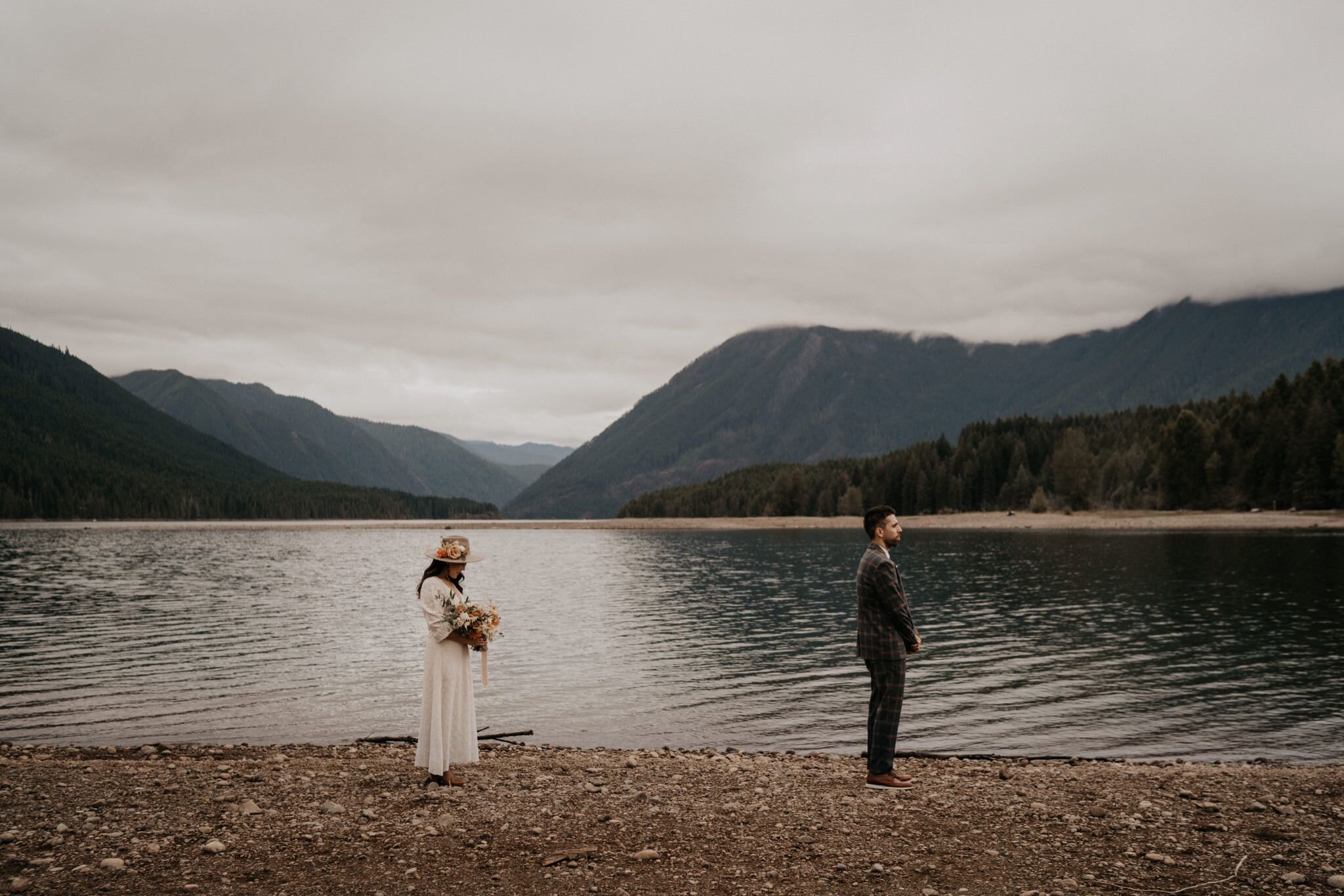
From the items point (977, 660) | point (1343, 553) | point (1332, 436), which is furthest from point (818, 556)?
point (1332, 436)

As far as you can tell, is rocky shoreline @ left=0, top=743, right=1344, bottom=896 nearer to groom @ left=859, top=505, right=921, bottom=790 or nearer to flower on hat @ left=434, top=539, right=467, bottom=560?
groom @ left=859, top=505, right=921, bottom=790

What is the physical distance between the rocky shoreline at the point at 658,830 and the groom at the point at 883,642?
570 millimetres

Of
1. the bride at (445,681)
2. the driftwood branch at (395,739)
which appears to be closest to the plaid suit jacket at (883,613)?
the bride at (445,681)

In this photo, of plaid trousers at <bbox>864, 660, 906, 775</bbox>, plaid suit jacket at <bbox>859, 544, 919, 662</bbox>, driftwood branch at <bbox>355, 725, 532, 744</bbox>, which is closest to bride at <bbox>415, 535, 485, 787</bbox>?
plaid suit jacket at <bbox>859, 544, 919, 662</bbox>

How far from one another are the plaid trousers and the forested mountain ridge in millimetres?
126950

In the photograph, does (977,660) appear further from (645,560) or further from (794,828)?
(645,560)

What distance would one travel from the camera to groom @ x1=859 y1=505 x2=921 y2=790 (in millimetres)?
13828

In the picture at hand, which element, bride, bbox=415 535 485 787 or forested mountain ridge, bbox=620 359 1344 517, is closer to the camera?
bride, bbox=415 535 485 787

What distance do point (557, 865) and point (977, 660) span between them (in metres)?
26.0

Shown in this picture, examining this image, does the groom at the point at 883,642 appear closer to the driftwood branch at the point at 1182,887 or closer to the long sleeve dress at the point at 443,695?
the driftwood branch at the point at 1182,887

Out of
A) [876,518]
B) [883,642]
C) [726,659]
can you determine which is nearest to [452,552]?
[876,518]

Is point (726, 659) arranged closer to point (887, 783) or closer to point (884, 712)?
point (887, 783)

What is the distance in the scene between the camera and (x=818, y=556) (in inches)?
3885

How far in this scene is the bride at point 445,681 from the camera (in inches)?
547
